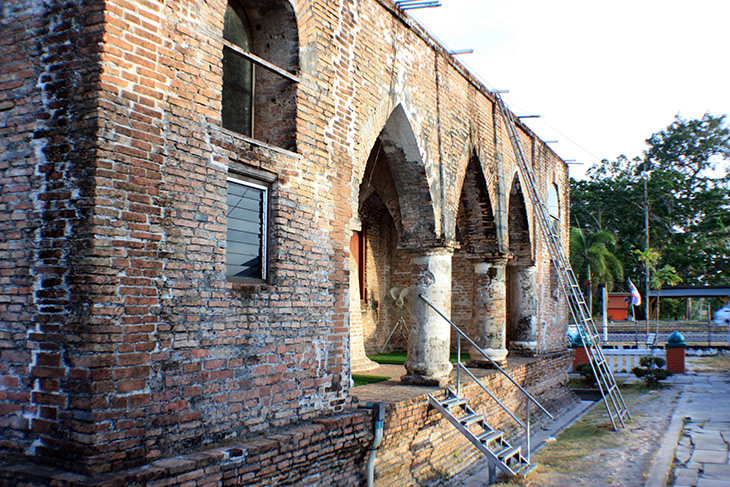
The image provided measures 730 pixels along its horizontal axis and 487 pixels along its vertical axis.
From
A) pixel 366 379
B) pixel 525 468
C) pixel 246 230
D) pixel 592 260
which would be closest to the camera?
pixel 246 230

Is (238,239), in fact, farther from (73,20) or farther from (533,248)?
(533,248)

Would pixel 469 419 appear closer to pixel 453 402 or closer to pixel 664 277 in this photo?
pixel 453 402

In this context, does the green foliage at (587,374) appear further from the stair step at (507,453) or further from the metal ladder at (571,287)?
the stair step at (507,453)

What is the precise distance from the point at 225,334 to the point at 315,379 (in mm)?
1361

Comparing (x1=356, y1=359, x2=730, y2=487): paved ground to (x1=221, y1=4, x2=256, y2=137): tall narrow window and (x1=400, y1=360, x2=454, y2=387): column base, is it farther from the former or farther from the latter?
(x1=221, y1=4, x2=256, y2=137): tall narrow window

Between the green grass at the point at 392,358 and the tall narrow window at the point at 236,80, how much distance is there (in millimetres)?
7115

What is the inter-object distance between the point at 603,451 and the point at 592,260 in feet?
81.6

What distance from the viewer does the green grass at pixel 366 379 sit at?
31.8 ft

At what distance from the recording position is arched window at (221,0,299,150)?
627 centimetres

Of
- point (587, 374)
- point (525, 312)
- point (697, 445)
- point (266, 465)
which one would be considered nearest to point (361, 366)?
point (525, 312)

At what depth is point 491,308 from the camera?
1191cm

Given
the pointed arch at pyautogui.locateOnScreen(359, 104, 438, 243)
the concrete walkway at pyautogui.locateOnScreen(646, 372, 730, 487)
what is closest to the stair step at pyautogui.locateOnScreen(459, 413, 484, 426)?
the concrete walkway at pyautogui.locateOnScreen(646, 372, 730, 487)

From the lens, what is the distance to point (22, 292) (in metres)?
4.45

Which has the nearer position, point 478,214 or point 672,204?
point 478,214
